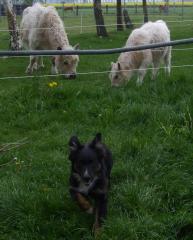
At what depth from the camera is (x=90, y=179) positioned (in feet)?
14.5

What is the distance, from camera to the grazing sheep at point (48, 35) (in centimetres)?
1312

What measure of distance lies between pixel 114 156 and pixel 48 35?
815cm

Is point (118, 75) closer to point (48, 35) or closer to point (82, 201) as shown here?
point (48, 35)

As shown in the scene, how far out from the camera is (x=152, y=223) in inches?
179

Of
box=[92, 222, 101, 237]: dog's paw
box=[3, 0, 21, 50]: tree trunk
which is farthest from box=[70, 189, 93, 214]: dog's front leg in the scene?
box=[3, 0, 21, 50]: tree trunk

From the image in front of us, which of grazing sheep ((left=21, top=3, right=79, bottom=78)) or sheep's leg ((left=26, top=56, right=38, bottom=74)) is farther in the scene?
sheep's leg ((left=26, top=56, right=38, bottom=74))

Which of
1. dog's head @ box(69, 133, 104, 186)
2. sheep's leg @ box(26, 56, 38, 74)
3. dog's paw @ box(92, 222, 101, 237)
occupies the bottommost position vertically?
sheep's leg @ box(26, 56, 38, 74)

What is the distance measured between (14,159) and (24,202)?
4.07 ft

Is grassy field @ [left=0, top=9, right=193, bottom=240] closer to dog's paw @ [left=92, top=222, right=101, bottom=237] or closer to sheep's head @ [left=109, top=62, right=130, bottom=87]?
dog's paw @ [left=92, top=222, right=101, bottom=237]

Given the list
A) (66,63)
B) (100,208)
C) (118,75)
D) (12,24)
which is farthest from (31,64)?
(100,208)

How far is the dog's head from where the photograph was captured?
445 centimetres

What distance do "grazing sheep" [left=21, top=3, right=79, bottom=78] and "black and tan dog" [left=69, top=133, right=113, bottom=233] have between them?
823cm

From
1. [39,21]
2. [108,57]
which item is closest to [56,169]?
[39,21]

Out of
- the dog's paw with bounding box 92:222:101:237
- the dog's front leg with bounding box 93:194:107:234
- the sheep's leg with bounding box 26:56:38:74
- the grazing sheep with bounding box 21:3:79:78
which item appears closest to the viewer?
the dog's paw with bounding box 92:222:101:237
